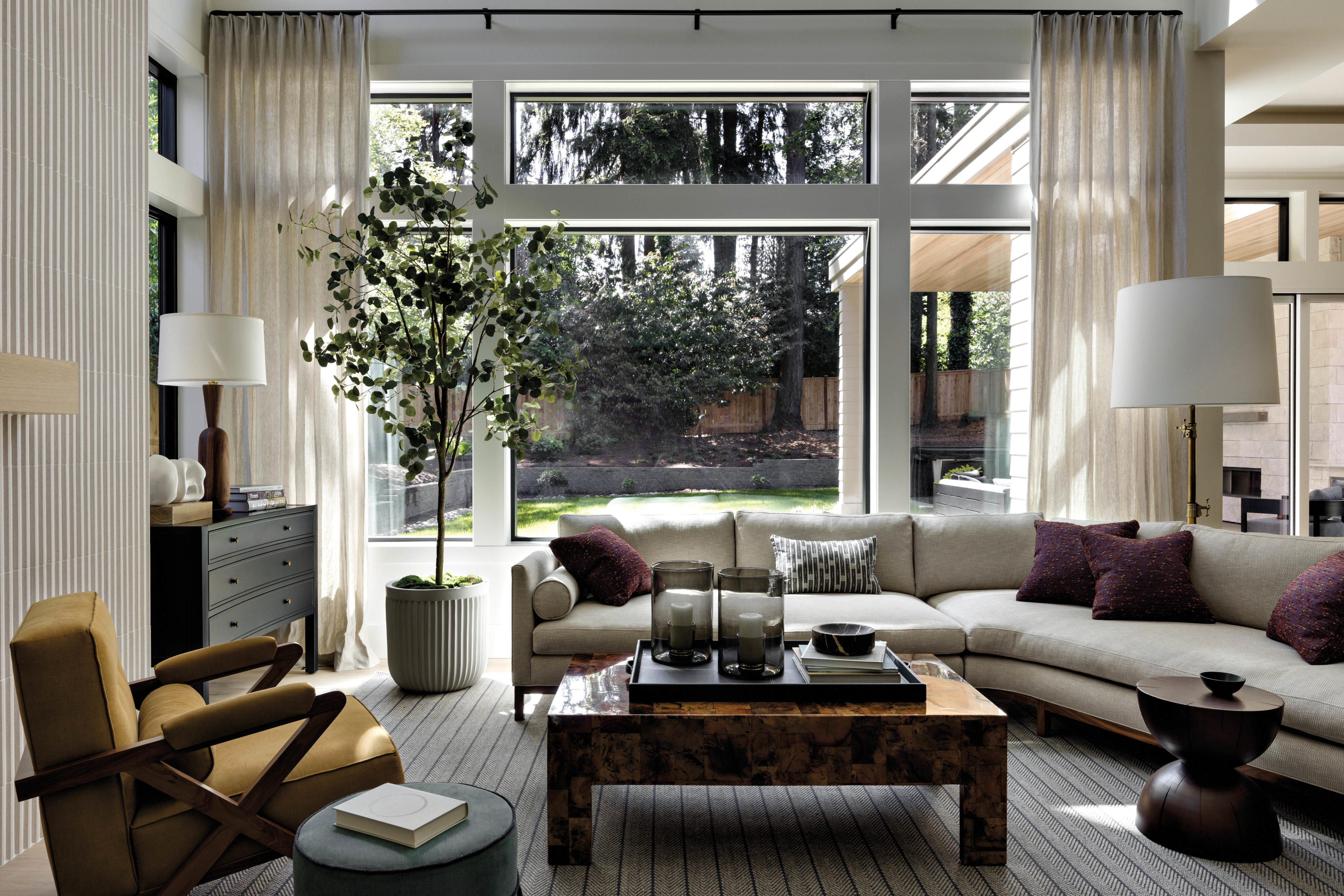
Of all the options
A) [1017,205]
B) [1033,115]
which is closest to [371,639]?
[1017,205]

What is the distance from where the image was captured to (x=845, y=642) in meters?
2.38

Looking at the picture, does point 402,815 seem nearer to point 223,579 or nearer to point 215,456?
point 223,579

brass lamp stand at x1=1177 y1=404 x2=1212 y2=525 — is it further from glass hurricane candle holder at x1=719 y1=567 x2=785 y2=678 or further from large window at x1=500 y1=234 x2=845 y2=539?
glass hurricane candle holder at x1=719 y1=567 x2=785 y2=678

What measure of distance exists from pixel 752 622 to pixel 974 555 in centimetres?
191

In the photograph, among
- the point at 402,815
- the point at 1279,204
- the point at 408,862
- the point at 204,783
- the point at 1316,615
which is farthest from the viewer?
the point at 1279,204

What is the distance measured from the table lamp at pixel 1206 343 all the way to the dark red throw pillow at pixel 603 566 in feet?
7.36

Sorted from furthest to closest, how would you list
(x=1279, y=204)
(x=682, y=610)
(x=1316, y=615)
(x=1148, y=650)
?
(x=1279, y=204) → (x=1148, y=650) → (x=1316, y=615) → (x=682, y=610)

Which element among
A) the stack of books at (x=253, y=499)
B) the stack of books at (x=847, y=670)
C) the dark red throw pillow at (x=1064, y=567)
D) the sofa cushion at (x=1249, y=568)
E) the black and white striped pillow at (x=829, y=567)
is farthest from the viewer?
the black and white striped pillow at (x=829, y=567)

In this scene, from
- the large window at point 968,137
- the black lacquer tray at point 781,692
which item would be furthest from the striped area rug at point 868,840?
the large window at point 968,137

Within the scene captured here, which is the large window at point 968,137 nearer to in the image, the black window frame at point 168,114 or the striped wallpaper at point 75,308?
the striped wallpaper at point 75,308

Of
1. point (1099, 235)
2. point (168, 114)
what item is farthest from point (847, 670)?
point (168, 114)

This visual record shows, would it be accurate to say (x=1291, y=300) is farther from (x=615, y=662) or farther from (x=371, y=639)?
(x=371, y=639)

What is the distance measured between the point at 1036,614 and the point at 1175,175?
8.53 feet

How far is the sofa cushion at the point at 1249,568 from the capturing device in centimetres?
307
